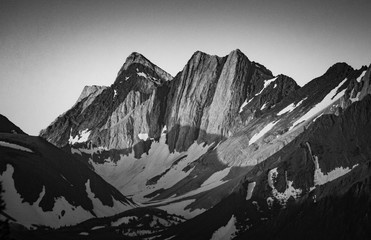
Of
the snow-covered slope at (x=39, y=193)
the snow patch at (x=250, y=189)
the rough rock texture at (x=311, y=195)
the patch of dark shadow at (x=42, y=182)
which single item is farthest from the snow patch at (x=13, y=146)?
the snow patch at (x=250, y=189)

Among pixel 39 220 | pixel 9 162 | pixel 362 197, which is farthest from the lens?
pixel 9 162

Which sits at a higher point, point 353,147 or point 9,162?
point 9,162

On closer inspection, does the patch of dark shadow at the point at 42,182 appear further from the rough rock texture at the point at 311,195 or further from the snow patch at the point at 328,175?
the snow patch at the point at 328,175

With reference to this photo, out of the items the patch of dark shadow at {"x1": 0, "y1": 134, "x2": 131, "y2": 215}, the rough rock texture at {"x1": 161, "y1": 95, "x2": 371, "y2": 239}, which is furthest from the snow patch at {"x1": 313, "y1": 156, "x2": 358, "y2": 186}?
the patch of dark shadow at {"x1": 0, "y1": 134, "x2": 131, "y2": 215}

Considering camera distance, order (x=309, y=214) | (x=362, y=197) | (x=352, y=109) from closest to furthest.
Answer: (x=362, y=197), (x=309, y=214), (x=352, y=109)

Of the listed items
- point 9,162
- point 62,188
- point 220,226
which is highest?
point 9,162

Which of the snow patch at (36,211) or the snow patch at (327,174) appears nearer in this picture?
the snow patch at (36,211)

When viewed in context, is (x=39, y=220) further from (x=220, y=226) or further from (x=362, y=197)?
(x=362, y=197)

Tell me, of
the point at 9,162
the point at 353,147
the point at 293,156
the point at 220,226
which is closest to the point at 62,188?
the point at 9,162
